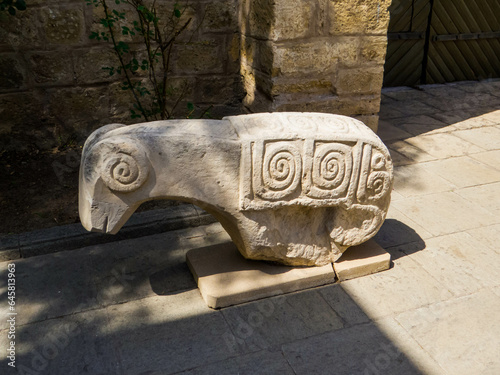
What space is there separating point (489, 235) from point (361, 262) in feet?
3.77

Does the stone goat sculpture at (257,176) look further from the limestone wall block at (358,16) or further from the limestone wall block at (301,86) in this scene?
the limestone wall block at (358,16)

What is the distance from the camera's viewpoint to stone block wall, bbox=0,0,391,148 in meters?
3.96

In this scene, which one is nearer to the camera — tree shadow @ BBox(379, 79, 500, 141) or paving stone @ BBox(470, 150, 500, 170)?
paving stone @ BBox(470, 150, 500, 170)

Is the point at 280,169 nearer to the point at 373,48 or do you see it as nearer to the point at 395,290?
the point at 395,290

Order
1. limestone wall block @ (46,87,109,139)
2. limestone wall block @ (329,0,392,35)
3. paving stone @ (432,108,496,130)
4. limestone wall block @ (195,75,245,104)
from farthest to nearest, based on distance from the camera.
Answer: paving stone @ (432,108,496,130)
limestone wall block @ (195,75,245,104)
limestone wall block @ (46,87,109,139)
limestone wall block @ (329,0,392,35)

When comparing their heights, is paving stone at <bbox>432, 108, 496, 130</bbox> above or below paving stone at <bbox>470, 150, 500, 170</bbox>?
above

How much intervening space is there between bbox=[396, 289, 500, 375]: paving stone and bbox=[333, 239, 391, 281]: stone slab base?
0.41m

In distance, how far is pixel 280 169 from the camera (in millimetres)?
2564

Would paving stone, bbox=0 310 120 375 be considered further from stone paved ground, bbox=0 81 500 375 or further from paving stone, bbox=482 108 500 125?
paving stone, bbox=482 108 500 125

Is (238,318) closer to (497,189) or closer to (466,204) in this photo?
(466,204)

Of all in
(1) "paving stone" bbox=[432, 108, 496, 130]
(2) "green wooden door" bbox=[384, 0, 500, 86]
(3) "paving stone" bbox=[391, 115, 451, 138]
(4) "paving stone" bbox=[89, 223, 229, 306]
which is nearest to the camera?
(4) "paving stone" bbox=[89, 223, 229, 306]

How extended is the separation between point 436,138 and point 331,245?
2959 mm

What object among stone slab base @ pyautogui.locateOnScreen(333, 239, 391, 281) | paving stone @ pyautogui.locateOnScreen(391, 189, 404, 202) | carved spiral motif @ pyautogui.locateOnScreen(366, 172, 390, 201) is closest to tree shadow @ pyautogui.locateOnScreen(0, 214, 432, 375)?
stone slab base @ pyautogui.locateOnScreen(333, 239, 391, 281)

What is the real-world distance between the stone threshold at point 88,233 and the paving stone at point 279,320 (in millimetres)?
1042
